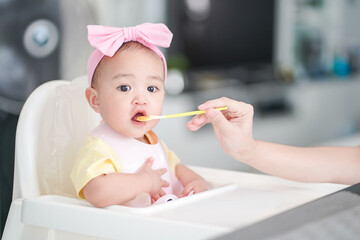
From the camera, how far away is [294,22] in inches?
173

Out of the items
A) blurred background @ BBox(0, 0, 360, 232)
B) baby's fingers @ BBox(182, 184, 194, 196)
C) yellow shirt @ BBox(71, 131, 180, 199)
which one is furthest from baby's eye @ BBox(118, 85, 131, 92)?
blurred background @ BBox(0, 0, 360, 232)

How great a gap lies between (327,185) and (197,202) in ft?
0.92

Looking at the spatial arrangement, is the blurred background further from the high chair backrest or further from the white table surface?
the white table surface

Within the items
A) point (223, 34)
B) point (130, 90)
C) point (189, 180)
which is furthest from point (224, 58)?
point (130, 90)

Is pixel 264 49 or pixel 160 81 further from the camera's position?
pixel 264 49

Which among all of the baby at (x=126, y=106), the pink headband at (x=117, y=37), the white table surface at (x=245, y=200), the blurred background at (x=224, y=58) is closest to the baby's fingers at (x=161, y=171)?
the baby at (x=126, y=106)

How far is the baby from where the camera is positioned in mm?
919

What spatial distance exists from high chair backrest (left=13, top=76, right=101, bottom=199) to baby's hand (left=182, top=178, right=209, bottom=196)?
9.3 inches

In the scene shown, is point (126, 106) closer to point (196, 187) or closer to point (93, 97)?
point (93, 97)

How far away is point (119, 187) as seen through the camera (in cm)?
88

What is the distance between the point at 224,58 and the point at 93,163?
9.53 ft

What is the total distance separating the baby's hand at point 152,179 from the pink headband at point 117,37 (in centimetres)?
20

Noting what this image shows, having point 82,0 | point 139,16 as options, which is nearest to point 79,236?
point 82,0

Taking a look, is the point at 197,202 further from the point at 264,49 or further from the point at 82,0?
the point at 264,49
